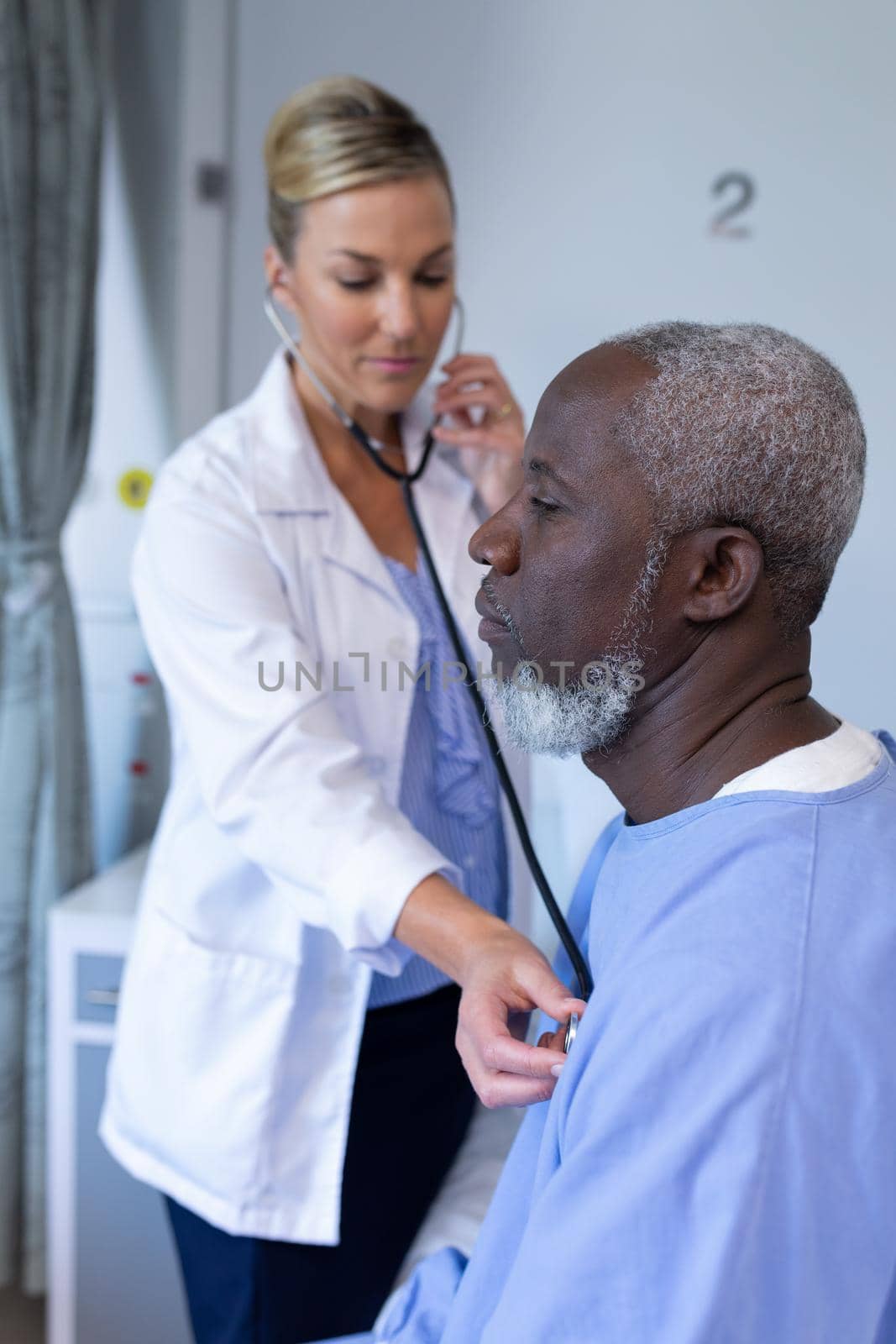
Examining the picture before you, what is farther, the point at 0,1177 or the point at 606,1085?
the point at 0,1177

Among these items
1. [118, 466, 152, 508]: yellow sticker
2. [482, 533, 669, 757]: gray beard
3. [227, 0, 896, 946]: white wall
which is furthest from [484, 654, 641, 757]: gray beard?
[118, 466, 152, 508]: yellow sticker

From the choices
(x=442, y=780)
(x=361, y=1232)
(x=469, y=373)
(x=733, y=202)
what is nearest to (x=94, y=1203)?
(x=361, y=1232)

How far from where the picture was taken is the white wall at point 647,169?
138 cm

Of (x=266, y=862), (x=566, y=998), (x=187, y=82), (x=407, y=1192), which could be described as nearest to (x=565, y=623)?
(x=566, y=998)

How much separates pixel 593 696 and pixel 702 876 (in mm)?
159

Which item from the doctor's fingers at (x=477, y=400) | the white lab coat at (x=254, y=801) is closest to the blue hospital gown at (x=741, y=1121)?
the white lab coat at (x=254, y=801)

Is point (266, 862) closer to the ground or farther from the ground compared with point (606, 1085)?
closer to the ground

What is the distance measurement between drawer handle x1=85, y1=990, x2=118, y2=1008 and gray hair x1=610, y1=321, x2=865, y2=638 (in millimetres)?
1150

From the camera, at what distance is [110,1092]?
1327mm

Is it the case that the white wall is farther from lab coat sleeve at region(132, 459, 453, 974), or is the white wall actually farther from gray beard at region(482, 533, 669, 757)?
gray beard at region(482, 533, 669, 757)

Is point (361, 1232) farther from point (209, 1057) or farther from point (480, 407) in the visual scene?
point (480, 407)

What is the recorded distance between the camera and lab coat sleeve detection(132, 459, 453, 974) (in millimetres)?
968

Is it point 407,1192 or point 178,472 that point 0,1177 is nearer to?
point 407,1192

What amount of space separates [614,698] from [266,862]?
388 millimetres
